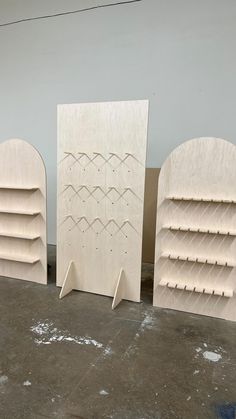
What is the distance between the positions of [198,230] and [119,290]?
876mm

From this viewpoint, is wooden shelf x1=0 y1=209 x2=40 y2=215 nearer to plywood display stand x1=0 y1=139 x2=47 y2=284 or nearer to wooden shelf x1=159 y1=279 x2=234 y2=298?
plywood display stand x1=0 y1=139 x2=47 y2=284

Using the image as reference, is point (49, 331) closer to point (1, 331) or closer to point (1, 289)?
point (1, 331)

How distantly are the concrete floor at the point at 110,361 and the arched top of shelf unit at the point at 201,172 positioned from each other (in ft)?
3.34

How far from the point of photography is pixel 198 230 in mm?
2330

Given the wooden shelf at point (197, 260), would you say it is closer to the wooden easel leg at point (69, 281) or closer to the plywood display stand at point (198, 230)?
the plywood display stand at point (198, 230)

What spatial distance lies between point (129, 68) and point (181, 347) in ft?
10.2

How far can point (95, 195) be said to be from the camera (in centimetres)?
265

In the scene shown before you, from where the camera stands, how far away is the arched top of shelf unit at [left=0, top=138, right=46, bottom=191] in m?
2.79

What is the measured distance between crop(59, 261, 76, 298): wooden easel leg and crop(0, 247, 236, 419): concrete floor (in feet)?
0.34

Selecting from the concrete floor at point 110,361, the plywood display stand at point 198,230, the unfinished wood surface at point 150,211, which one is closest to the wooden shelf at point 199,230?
the plywood display stand at point 198,230

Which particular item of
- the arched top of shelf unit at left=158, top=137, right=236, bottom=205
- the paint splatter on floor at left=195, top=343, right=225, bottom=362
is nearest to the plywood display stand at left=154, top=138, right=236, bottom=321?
the arched top of shelf unit at left=158, top=137, right=236, bottom=205

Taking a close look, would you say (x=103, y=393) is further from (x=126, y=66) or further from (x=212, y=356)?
(x=126, y=66)

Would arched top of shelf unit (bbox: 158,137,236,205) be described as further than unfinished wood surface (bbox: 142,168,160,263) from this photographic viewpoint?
No

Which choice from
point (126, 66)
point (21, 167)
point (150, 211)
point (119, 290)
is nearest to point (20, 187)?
point (21, 167)
